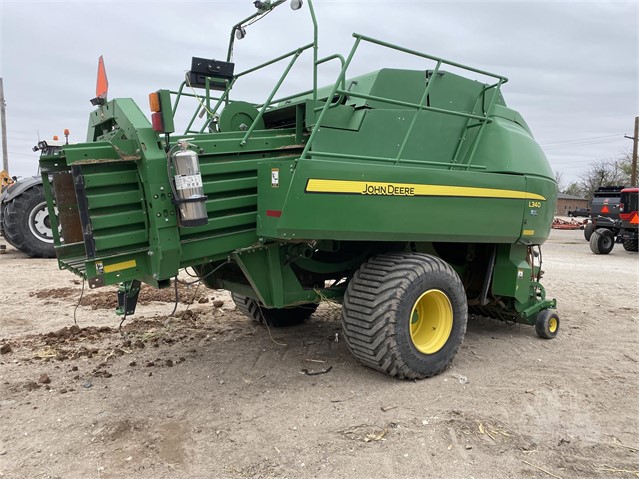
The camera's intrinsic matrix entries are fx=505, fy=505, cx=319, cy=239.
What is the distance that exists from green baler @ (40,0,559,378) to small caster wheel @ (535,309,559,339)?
416 millimetres

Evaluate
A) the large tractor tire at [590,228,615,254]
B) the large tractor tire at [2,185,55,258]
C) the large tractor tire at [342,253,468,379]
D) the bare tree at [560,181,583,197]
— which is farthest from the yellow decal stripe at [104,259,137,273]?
the bare tree at [560,181,583,197]

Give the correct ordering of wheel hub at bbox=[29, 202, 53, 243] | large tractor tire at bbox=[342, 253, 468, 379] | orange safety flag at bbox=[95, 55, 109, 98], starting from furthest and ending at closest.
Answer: wheel hub at bbox=[29, 202, 53, 243] → large tractor tire at bbox=[342, 253, 468, 379] → orange safety flag at bbox=[95, 55, 109, 98]

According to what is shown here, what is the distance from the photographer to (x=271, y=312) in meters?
5.38

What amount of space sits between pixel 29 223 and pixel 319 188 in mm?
8419

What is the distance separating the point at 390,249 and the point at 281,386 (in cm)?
141

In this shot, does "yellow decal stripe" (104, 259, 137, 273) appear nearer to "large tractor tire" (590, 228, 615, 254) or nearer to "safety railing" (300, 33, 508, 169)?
"safety railing" (300, 33, 508, 169)

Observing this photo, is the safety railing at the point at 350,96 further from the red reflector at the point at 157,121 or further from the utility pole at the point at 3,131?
the utility pole at the point at 3,131

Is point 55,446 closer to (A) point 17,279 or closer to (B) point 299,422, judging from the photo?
(B) point 299,422

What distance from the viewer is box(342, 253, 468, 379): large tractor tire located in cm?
374

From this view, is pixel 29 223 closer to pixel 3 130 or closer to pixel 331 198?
pixel 331 198

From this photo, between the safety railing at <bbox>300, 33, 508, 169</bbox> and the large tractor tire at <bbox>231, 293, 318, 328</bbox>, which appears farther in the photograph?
the large tractor tire at <bbox>231, 293, 318, 328</bbox>

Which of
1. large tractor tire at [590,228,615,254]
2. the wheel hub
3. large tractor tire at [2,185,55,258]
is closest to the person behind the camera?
large tractor tire at [2,185,55,258]

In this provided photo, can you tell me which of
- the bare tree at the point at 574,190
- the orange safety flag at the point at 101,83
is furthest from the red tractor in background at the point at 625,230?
the bare tree at the point at 574,190

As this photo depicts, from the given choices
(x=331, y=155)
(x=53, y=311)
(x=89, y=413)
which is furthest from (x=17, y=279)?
(x=331, y=155)
